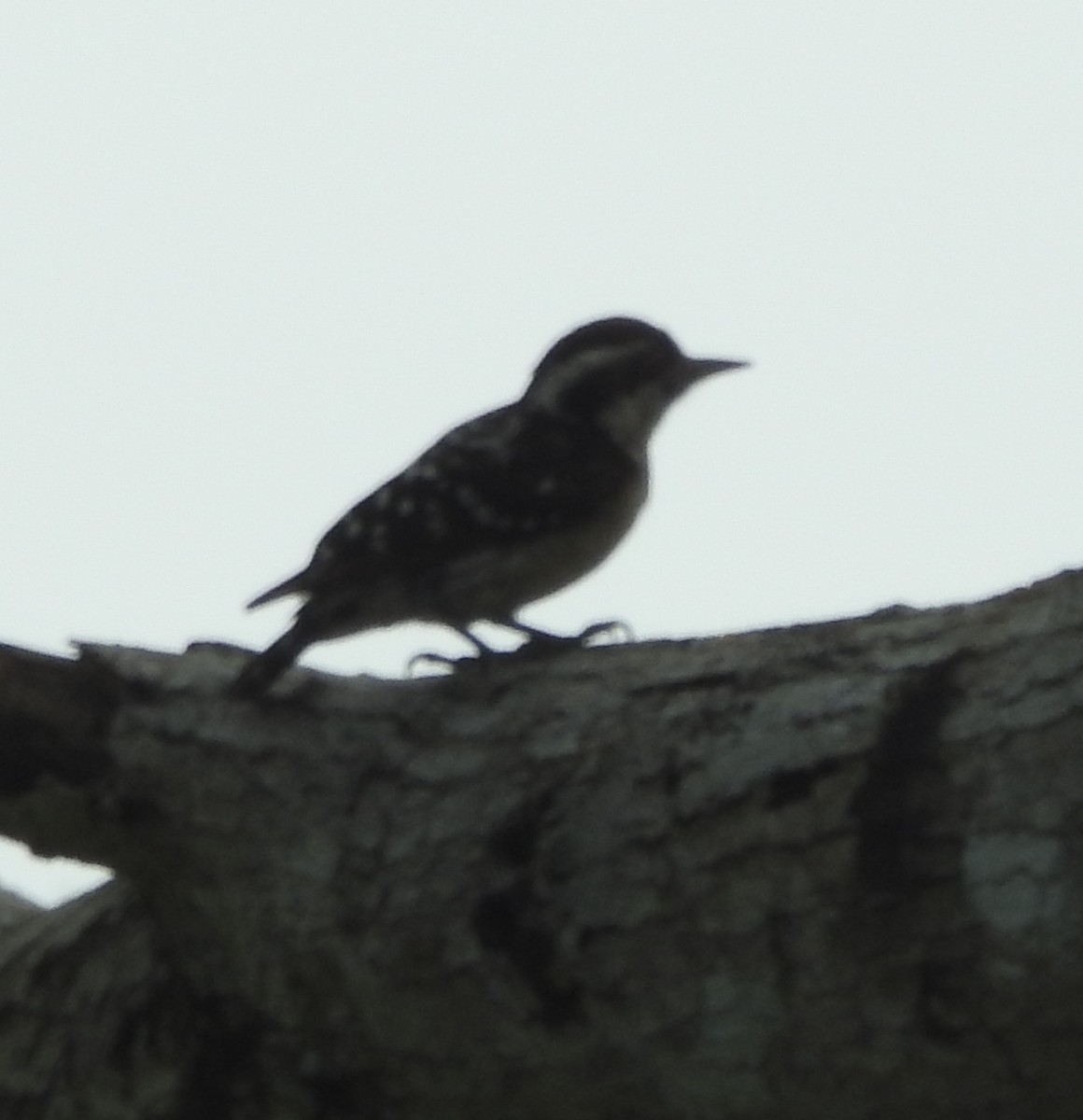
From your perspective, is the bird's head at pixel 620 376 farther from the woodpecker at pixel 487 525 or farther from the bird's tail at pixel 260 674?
the bird's tail at pixel 260 674

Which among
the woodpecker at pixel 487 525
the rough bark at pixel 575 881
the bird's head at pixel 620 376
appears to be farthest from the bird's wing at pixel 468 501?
the rough bark at pixel 575 881

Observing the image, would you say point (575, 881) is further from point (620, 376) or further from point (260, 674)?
point (620, 376)

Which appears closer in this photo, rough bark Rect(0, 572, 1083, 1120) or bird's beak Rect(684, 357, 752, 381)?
rough bark Rect(0, 572, 1083, 1120)

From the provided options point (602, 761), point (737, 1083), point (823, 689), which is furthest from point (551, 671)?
point (737, 1083)

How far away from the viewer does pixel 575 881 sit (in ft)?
12.6

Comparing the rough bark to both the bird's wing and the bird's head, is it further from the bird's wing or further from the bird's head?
the bird's head

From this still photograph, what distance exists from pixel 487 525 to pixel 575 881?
1.74 meters

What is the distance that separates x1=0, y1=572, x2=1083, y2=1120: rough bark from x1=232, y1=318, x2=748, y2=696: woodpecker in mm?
497

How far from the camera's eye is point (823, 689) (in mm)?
3797

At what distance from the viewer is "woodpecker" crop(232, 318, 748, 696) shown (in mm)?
5227

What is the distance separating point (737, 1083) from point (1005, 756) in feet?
2.48

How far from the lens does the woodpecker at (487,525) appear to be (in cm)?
523

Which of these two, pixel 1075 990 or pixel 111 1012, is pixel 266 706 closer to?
pixel 111 1012

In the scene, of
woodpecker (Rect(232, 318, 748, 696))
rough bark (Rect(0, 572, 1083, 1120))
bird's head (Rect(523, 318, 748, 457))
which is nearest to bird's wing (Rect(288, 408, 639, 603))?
woodpecker (Rect(232, 318, 748, 696))
